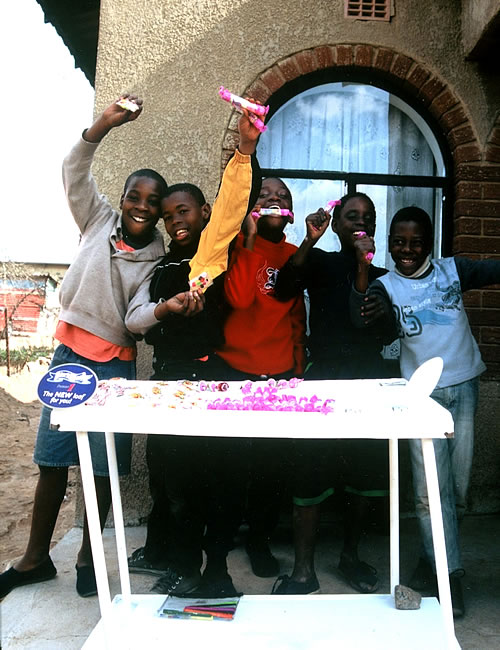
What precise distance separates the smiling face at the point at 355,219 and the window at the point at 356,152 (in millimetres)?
967

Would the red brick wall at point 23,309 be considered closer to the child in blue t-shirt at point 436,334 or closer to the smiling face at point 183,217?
the smiling face at point 183,217

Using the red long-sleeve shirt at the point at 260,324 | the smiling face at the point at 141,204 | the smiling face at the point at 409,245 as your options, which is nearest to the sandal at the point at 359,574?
the red long-sleeve shirt at the point at 260,324

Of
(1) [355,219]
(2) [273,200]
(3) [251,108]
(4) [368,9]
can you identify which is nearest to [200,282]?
(2) [273,200]

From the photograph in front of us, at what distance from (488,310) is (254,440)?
173 cm

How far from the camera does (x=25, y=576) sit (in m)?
2.65

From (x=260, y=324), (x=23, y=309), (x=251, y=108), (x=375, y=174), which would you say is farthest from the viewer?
(x=23, y=309)

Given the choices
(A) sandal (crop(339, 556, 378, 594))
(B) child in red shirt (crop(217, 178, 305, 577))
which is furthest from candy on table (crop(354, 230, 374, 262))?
(A) sandal (crop(339, 556, 378, 594))

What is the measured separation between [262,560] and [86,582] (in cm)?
81

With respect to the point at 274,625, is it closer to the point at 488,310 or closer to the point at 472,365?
the point at 472,365

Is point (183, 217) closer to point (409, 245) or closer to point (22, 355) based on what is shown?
point (409, 245)

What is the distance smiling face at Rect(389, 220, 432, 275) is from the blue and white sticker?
1488mm

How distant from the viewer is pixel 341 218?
112 inches

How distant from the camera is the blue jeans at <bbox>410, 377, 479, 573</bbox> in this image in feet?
8.05

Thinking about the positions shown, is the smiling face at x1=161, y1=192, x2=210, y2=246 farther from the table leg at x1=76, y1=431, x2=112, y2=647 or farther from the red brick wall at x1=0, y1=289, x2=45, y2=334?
the red brick wall at x1=0, y1=289, x2=45, y2=334
